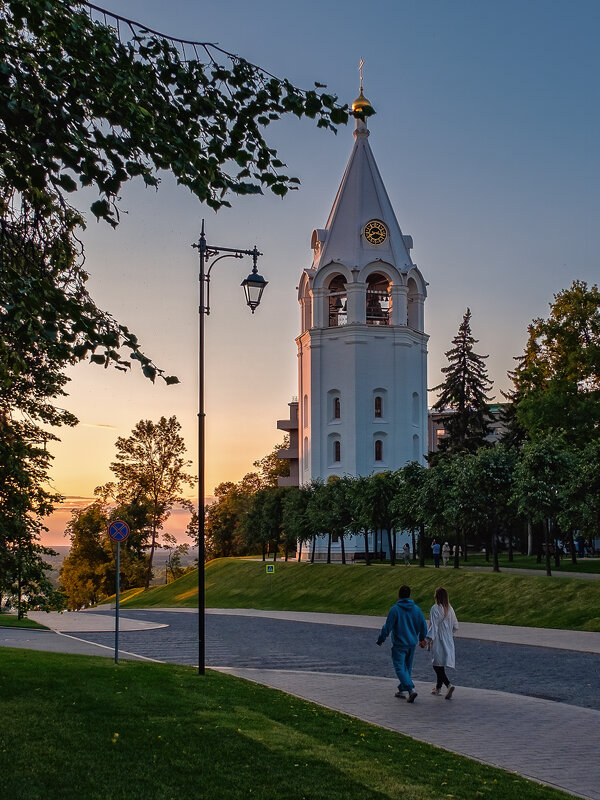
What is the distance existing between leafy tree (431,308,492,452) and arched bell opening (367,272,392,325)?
44.9 feet

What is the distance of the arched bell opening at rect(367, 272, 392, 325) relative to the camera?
7825cm

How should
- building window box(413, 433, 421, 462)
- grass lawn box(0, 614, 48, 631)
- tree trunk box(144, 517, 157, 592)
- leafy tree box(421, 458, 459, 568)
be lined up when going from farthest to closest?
tree trunk box(144, 517, 157, 592) < building window box(413, 433, 421, 462) < leafy tree box(421, 458, 459, 568) < grass lawn box(0, 614, 48, 631)

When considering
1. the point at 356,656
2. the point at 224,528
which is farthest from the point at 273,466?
the point at 356,656

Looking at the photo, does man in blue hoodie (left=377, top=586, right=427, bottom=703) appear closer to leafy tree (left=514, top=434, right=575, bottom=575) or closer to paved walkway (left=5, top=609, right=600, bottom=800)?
paved walkway (left=5, top=609, right=600, bottom=800)

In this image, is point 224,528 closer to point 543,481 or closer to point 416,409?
point 416,409

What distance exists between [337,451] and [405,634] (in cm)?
6316

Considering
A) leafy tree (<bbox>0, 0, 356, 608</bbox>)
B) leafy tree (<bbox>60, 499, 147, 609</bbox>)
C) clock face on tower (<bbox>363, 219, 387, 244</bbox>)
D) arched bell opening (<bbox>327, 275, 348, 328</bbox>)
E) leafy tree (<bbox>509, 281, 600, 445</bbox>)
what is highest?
clock face on tower (<bbox>363, 219, 387, 244</bbox>)

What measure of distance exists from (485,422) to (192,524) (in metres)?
40.8

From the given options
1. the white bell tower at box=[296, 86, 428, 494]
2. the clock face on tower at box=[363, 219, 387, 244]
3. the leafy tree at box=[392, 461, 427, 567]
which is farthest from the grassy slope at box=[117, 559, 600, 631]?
the clock face on tower at box=[363, 219, 387, 244]

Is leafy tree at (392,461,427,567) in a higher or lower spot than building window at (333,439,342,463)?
lower

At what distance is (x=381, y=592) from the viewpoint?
1767 inches

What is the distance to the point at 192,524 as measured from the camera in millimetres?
95062

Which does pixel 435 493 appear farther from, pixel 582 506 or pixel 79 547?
pixel 79 547

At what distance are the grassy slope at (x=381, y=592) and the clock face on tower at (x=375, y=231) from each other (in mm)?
27543
